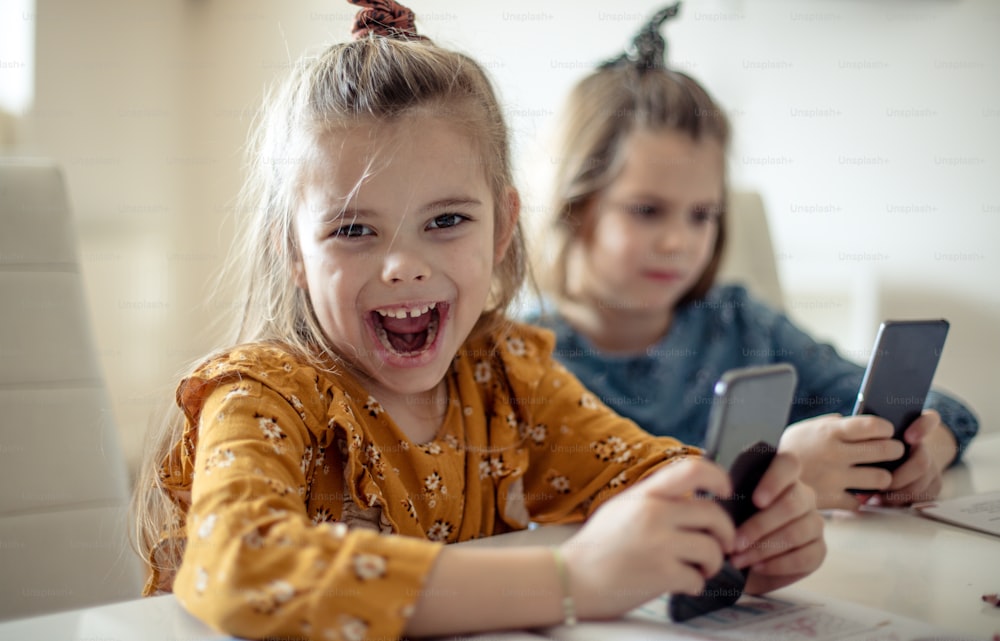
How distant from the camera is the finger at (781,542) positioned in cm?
76

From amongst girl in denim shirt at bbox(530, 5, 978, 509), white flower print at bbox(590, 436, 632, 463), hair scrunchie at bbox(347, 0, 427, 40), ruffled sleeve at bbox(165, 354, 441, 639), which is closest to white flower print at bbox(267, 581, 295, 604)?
ruffled sleeve at bbox(165, 354, 441, 639)

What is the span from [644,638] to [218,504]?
0.31 m

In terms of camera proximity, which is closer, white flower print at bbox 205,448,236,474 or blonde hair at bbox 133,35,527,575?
white flower print at bbox 205,448,236,474

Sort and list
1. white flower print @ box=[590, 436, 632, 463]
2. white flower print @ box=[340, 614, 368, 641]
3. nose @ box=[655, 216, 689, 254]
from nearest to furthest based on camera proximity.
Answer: white flower print @ box=[340, 614, 368, 641] < white flower print @ box=[590, 436, 632, 463] < nose @ box=[655, 216, 689, 254]

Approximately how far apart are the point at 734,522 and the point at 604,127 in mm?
1098

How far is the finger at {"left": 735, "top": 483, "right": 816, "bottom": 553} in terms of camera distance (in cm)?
75

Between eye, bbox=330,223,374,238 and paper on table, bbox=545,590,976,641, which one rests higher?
eye, bbox=330,223,374,238

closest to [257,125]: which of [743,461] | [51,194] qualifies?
[51,194]

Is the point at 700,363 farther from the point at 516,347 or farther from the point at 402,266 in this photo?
the point at 402,266

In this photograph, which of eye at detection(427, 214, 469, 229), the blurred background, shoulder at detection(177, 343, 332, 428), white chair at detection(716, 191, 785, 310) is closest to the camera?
shoulder at detection(177, 343, 332, 428)

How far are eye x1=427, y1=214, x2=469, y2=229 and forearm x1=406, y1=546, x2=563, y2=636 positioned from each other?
38cm

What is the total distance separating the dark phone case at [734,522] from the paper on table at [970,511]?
1.31 feet

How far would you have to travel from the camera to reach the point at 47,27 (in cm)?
243

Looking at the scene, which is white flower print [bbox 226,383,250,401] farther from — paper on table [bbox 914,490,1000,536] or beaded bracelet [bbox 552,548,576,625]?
paper on table [bbox 914,490,1000,536]
